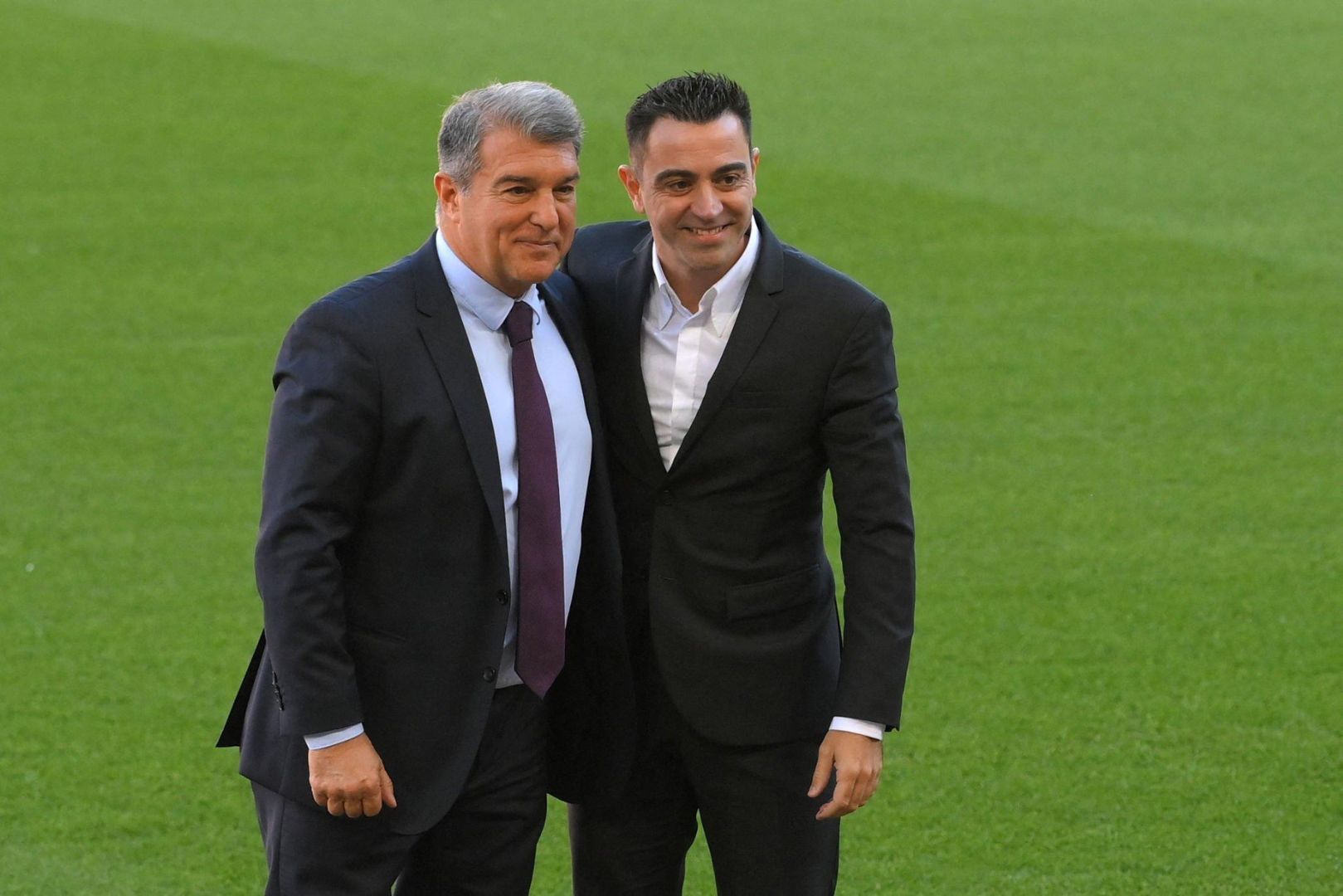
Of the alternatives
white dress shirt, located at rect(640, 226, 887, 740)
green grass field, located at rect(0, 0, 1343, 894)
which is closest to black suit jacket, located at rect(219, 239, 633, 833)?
white dress shirt, located at rect(640, 226, 887, 740)

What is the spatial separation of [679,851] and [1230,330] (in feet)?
19.3

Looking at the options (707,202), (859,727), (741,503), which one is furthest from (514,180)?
(859,727)

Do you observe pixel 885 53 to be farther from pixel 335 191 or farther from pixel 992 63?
pixel 335 191

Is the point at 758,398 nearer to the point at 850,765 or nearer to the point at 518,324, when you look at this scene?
the point at 518,324

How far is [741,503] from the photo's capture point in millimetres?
3162

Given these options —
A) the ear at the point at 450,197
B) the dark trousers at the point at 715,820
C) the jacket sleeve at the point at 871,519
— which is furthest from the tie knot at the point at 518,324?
the dark trousers at the point at 715,820

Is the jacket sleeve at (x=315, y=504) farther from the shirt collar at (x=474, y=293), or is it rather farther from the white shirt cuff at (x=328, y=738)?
the shirt collar at (x=474, y=293)

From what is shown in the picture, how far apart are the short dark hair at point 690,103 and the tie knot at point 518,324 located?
12.6 inches

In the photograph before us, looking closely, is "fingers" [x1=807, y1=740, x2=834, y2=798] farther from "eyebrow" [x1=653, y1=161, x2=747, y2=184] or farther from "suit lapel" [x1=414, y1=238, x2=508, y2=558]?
"eyebrow" [x1=653, y1=161, x2=747, y2=184]

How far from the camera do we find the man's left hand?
3.06 metres

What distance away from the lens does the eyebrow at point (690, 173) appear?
3020 mm

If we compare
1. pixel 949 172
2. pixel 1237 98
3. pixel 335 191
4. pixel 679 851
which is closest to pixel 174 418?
pixel 335 191

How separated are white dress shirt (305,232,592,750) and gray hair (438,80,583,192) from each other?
0.55 ft

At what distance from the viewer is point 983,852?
15.1ft
